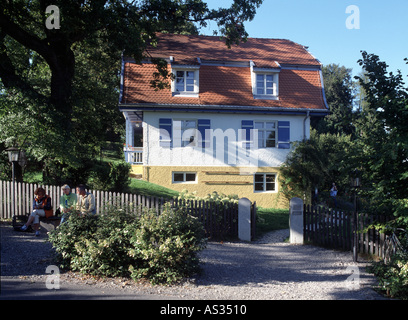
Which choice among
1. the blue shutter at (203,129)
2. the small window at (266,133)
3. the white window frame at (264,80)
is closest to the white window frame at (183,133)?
the blue shutter at (203,129)

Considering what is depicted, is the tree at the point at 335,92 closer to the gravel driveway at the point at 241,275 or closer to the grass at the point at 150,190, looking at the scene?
the grass at the point at 150,190

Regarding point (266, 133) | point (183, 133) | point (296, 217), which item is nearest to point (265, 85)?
point (266, 133)

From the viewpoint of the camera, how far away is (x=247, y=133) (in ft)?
68.5

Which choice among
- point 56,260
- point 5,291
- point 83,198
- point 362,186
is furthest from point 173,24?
point 5,291

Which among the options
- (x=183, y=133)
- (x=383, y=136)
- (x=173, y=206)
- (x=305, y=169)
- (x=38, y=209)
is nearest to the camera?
(x=383, y=136)

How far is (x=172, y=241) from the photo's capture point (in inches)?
270

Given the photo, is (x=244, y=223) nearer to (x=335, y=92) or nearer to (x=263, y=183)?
(x=263, y=183)

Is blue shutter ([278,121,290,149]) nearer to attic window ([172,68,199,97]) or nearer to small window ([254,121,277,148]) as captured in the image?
small window ([254,121,277,148])

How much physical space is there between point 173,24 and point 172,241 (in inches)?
429

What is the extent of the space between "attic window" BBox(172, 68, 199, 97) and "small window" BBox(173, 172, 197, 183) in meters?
4.30

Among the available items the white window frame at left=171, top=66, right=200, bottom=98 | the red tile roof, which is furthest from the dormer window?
the white window frame at left=171, top=66, right=200, bottom=98

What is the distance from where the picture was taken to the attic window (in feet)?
67.4

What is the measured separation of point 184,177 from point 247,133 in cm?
429
